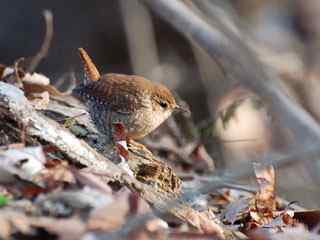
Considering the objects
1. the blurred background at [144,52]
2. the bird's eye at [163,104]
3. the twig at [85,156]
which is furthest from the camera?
the blurred background at [144,52]

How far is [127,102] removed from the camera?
5.04m

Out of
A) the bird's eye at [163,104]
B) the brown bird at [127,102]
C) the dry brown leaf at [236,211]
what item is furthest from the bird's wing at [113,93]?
the dry brown leaf at [236,211]

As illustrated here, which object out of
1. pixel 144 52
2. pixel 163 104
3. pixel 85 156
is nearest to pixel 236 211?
pixel 85 156

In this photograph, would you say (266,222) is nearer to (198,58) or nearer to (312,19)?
(198,58)

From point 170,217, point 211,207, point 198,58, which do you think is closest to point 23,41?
point 198,58

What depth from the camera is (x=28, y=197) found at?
10.1 feet

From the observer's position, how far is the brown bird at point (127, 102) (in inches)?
194

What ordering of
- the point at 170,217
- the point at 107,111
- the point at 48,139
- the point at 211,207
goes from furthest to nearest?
1. the point at 107,111
2. the point at 211,207
3. the point at 48,139
4. the point at 170,217

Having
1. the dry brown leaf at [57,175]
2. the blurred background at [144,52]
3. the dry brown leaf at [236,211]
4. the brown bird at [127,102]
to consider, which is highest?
the blurred background at [144,52]

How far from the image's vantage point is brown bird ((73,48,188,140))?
493cm

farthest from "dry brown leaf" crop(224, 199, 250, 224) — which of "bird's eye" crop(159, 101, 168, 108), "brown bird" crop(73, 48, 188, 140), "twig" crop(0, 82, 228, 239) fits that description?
"bird's eye" crop(159, 101, 168, 108)

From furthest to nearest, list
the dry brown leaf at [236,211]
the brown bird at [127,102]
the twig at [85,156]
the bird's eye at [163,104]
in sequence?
1. the bird's eye at [163,104]
2. the brown bird at [127,102]
3. the dry brown leaf at [236,211]
4. the twig at [85,156]

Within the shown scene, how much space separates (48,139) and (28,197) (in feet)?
2.12

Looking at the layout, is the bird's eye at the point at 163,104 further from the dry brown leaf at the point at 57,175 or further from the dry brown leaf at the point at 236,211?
the dry brown leaf at the point at 57,175
